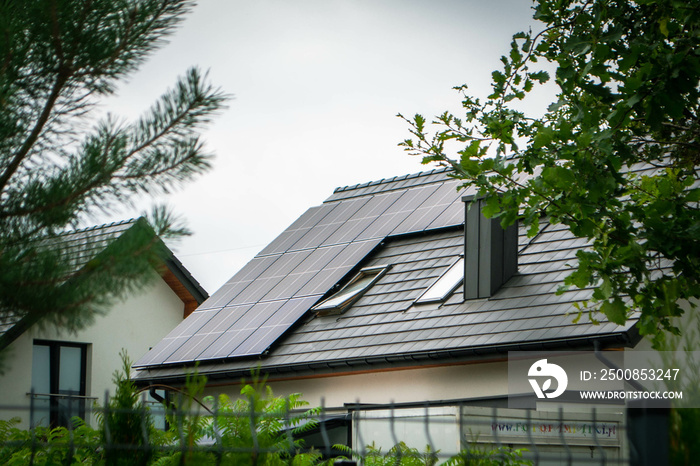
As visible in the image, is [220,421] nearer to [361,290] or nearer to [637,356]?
[637,356]

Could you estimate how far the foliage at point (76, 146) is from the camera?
3.97 metres

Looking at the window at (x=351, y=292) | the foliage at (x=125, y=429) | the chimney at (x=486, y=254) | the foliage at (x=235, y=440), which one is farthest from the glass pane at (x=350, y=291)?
the foliage at (x=125, y=429)

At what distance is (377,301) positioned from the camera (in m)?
15.6

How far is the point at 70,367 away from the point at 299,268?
8167mm

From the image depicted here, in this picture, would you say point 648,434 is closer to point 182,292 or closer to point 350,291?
point 350,291

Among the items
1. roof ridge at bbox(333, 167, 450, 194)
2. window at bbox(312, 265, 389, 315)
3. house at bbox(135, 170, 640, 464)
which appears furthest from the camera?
roof ridge at bbox(333, 167, 450, 194)

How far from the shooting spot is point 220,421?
15.3 ft

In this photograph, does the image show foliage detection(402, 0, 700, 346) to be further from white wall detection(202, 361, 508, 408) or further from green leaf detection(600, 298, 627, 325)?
white wall detection(202, 361, 508, 408)

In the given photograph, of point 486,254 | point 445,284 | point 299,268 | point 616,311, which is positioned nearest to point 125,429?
point 616,311

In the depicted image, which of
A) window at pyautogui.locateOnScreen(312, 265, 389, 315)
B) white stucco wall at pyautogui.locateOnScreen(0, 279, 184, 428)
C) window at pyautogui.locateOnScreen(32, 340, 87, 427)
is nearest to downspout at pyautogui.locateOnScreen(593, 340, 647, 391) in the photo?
window at pyautogui.locateOnScreen(312, 265, 389, 315)

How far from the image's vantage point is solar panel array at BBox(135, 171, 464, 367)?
53.7 feet

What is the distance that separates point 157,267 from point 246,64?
3.85 feet

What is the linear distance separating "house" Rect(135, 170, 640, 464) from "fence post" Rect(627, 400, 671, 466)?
5.23m

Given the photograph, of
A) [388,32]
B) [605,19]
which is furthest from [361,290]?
[605,19]
